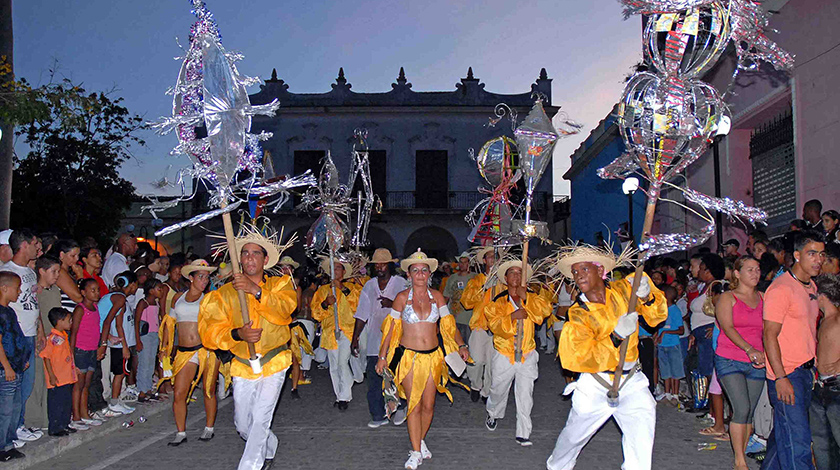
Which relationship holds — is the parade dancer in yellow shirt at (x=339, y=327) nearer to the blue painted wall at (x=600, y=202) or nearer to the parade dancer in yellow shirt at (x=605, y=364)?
the parade dancer in yellow shirt at (x=605, y=364)

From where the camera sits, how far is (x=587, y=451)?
7301mm

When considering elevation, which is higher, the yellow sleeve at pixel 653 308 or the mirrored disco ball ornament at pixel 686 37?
the mirrored disco ball ornament at pixel 686 37

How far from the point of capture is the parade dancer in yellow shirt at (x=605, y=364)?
5.54 meters

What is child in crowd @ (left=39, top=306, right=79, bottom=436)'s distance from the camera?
748cm

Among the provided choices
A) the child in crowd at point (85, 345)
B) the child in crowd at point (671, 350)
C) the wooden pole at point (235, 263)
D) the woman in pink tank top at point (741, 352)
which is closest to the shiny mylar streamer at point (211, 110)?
the wooden pole at point (235, 263)

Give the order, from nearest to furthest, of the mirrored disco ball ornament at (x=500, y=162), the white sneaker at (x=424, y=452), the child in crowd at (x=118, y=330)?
the white sneaker at (x=424, y=452), the child in crowd at (x=118, y=330), the mirrored disco ball ornament at (x=500, y=162)

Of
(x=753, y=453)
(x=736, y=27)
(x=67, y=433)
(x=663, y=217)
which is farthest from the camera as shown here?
(x=663, y=217)

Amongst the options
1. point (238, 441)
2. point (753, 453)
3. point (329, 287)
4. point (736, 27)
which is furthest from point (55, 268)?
point (753, 453)

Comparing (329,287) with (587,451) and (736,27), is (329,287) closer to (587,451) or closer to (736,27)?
(587,451)

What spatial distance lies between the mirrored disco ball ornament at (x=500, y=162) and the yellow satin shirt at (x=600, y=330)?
11.3 feet

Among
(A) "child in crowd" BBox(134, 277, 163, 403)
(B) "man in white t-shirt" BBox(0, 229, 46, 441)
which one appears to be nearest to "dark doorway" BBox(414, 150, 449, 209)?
(A) "child in crowd" BBox(134, 277, 163, 403)

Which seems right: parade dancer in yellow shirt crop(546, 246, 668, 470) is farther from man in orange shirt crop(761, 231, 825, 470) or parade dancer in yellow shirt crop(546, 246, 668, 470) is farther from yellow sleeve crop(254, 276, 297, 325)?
yellow sleeve crop(254, 276, 297, 325)

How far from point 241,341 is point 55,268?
2.63 meters

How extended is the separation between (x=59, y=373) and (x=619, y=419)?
5599 millimetres
